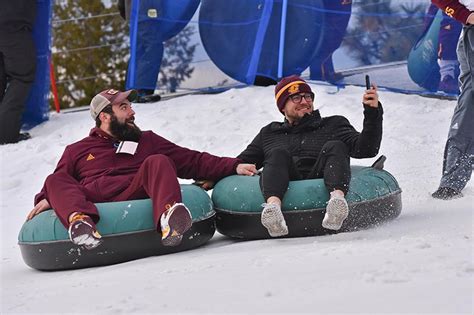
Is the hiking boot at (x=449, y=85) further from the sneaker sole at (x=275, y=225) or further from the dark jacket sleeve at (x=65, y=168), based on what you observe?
the dark jacket sleeve at (x=65, y=168)

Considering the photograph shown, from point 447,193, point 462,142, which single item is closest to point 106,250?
A: point 447,193

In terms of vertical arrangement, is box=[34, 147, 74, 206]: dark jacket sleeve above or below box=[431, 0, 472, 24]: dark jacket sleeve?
below

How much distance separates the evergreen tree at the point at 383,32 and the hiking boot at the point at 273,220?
13.4 ft

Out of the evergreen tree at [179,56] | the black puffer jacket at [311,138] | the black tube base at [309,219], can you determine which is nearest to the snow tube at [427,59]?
the evergreen tree at [179,56]

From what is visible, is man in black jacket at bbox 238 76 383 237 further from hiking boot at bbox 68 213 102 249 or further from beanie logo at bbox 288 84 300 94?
hiking boot at bbox 68 213 102 249

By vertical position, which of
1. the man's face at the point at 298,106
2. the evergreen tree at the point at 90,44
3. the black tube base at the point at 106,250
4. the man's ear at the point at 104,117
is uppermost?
the man's face at the point at 298,106

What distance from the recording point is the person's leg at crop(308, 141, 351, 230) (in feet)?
13.9

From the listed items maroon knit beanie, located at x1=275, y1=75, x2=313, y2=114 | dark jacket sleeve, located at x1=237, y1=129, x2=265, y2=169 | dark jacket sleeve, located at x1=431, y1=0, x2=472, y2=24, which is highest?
dark jacket sleeve, located at x1=431, y1=0, x2=472, y2=24

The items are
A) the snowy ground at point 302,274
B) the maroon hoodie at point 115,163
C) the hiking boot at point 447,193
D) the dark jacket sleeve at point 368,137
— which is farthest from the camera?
the hiking boot at point 447,193

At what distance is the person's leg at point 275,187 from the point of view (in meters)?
4.28

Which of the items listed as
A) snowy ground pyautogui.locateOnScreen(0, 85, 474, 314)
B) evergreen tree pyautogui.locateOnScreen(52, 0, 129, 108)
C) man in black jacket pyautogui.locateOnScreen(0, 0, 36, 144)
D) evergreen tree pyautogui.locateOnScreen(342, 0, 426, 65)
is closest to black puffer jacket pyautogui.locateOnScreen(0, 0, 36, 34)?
man in black jacket pyautogui.locateOnScreen(0, 0, 36, 144)

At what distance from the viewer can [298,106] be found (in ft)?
16.4

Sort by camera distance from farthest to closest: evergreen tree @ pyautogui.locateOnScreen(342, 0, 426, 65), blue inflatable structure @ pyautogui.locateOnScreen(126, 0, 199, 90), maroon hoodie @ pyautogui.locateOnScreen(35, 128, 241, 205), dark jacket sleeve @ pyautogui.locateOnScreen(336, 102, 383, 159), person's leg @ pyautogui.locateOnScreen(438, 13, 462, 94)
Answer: blue inflatable structure @ pyautogui.locateOnScreen(126, 0, 199, 90) < evergreen tree @ pyautogui.locateOnScreen(342, 0, 426, 65) < person's leg @ pyautogui.locateOnScreen(438, 13, 462, 94) < maroon hoodie @ pyautogui.locateOnScreen(35, 128, 241, 205) < dark jacket sleeve @ pyautogui.locateOnScreen(336, 102, 383, 159)

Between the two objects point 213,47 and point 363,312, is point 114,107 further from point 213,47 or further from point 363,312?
point 213,47
